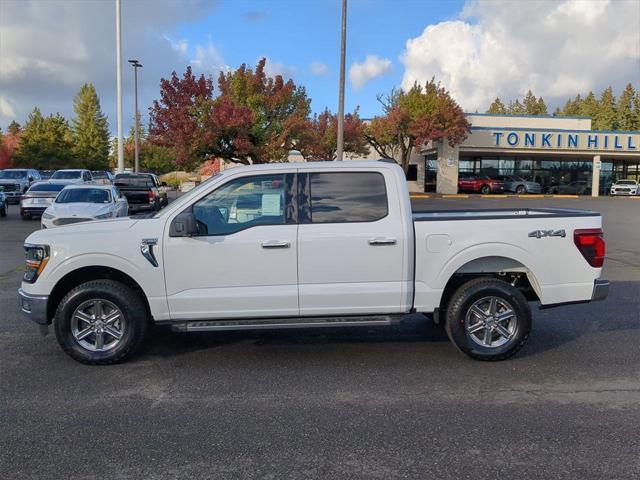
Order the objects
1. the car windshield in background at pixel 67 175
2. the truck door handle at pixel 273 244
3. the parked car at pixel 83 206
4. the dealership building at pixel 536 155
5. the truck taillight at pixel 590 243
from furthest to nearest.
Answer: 1. the dealership building at pixel 536 155
2. the car windshield in background at pixel 67 175
3. the parked car at pixel 83 206
4. the truck taillight at pixel 590 243
5. the truck door handle at pixel 273 244

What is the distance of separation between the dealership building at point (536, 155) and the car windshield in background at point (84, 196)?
30.9m

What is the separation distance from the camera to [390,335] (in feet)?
22.0

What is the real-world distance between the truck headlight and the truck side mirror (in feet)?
4.08

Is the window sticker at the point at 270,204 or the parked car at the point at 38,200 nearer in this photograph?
the window sticker at the point at 270,204

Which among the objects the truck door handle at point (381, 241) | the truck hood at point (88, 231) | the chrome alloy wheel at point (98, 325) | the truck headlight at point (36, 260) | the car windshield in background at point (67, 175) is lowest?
the chrome alloy wheel at point (98, 325)

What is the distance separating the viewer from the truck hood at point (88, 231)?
214 inches

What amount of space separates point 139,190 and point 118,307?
19383 millimetres

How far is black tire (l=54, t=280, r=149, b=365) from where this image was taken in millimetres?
5438

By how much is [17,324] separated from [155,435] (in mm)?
3984

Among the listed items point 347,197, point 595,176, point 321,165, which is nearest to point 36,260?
point 321,165

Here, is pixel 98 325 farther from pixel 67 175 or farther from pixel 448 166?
pixel 448 166

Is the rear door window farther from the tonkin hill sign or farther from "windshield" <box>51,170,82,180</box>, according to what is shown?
the tonkin hill sign

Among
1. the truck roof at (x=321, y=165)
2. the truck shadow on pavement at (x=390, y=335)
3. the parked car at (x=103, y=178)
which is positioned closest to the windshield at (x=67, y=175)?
the parked car at (x=103, y=178)

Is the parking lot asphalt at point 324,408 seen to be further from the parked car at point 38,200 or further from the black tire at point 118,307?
the parked car at point 38,200
